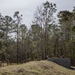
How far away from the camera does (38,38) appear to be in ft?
146

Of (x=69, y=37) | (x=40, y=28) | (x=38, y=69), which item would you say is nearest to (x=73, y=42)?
(x=69, y=37)

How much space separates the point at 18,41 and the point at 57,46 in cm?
760

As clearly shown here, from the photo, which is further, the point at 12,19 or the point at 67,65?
the point at 12,19

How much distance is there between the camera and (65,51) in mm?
45062

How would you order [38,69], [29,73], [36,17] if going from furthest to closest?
[36,17]
[38,69]
[29,73]

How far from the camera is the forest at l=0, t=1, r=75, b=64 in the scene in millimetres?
41344

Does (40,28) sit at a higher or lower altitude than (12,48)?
higher

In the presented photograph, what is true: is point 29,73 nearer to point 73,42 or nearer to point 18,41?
point 73,42

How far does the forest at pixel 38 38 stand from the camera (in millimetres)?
41344

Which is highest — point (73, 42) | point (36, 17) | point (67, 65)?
point (36, 17)

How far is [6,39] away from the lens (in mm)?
48938

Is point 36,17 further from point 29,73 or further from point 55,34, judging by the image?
point 29,73

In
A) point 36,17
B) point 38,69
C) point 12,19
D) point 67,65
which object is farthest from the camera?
point 12,19

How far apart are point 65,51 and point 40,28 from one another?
282 inches
